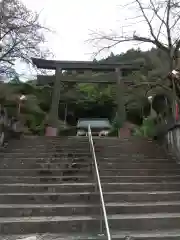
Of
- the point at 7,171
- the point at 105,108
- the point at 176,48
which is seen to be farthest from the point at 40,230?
the point at 105,108

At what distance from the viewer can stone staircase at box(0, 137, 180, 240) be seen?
5285mm

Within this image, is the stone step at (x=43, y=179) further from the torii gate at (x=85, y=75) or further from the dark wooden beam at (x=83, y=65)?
the dark wooden beam at (x=83, y=65)

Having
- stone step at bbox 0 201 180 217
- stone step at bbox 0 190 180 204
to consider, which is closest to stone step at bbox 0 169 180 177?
stone step at bbox 0 190 180 204

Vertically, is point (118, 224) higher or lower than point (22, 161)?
lower

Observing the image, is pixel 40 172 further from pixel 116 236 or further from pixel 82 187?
pixel 116 236

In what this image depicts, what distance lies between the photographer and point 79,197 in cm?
643

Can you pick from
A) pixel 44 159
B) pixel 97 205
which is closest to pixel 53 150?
pixel 44 159

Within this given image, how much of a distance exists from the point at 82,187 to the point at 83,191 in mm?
105

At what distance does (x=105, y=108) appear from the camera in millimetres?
30391

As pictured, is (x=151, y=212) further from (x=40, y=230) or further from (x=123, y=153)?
(x=123, y=153)

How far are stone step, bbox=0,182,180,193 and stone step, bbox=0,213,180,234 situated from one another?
3.97 feet

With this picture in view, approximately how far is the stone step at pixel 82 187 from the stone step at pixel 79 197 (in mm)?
267

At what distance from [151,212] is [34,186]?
8.29 ft

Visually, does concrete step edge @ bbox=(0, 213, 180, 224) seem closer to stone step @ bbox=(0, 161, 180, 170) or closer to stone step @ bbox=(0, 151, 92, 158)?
stone step @ bbox=(0, 161, 180, 170)
